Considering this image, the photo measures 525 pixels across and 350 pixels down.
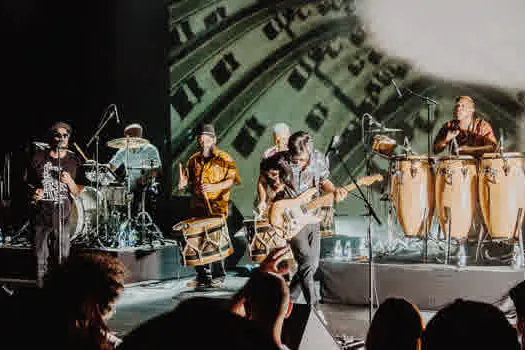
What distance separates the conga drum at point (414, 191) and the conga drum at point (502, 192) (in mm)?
599

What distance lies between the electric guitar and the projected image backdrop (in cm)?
393

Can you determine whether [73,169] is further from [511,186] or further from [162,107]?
[511,186]

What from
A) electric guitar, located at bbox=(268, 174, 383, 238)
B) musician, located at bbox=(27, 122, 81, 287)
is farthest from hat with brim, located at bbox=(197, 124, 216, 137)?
electric guitar, located at bbox=(268, 174, 383, 238)

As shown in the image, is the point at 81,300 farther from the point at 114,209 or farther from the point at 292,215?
the point at 114,209

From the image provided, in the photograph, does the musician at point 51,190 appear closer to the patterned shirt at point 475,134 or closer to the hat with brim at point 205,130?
the hat with brim at point 205,130

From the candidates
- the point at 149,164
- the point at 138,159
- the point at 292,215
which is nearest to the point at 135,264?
the point at 149,164

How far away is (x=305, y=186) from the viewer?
17.2 feet

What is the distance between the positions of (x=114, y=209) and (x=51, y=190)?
274 centimetres

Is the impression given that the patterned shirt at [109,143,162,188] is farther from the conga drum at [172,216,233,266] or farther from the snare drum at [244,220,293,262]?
the snare drum at [244,220,293,262]

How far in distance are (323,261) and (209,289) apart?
175 centimetres

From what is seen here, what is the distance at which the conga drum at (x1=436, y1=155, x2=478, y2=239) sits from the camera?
5.90 metres

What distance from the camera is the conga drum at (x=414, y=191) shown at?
20.3 feet

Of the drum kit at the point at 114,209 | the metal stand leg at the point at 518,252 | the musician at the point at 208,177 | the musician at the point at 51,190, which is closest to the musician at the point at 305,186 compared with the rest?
the musician at the point at 208,177

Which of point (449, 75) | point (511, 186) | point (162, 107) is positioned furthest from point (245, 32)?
point (511, 186)
